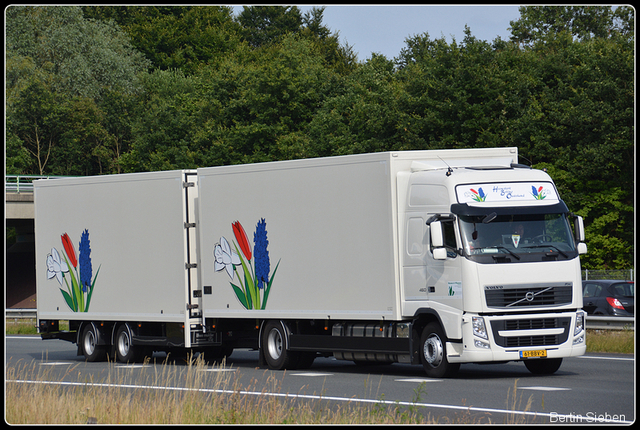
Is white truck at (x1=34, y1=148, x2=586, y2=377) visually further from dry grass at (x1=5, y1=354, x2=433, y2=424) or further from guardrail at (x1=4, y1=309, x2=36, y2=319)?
guardrail at (x1=4, y1=309, x2=36, y2=319)

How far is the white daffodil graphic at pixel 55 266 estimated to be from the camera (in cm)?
2123

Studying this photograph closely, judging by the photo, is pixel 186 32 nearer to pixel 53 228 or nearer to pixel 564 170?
pixel 564 170

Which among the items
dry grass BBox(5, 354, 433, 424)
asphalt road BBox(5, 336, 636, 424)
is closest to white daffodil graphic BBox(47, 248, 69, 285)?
asphalt road BBox(5, 336, 636, 424)

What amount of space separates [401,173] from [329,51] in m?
63.3

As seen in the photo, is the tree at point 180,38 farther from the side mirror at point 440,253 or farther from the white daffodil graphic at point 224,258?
the side mirror at point 440,253

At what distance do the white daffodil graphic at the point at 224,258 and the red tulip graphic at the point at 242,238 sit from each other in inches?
9.0

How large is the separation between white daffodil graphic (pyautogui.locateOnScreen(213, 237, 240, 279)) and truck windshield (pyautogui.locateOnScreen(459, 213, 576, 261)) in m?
5.05

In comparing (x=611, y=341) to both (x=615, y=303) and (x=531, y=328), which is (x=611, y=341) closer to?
(x=615, y=303)

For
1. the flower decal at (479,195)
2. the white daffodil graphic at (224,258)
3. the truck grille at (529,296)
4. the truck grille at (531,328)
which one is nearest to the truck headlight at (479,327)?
the truck grille at (531,328)

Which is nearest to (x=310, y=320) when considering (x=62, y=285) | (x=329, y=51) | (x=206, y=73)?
(x=62, y=285)

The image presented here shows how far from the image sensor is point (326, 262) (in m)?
16.5

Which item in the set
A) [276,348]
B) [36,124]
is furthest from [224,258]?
[36,124]

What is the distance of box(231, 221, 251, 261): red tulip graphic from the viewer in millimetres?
17859

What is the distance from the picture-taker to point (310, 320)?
56.1ft
